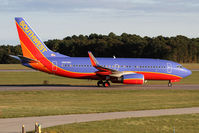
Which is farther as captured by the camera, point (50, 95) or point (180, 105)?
point (50, 95)

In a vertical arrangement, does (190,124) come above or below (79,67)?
below

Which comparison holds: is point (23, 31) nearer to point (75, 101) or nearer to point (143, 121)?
point (75, 101)

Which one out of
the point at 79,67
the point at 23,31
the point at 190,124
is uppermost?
the point at 23,31

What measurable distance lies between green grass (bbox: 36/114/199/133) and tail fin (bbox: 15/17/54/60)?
90.7 feet

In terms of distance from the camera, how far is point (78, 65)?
47250 millimetres

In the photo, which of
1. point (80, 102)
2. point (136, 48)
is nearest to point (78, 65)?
point (80, 102)

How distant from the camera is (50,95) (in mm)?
37719

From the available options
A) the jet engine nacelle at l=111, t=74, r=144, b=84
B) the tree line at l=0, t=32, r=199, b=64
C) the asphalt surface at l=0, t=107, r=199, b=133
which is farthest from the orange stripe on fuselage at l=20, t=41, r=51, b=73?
the tree line at l=0, t=32, r=199, b=64

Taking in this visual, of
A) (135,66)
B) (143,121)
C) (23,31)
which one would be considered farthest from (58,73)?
(143,121)

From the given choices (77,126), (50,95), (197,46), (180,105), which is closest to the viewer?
(77,126)

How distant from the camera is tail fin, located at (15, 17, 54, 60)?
47062 mm

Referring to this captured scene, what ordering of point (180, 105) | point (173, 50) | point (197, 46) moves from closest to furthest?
point (180, 105)
point (173, 50)
point (197, 46)

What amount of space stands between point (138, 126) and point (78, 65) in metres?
28.0

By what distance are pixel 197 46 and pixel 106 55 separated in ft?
128
